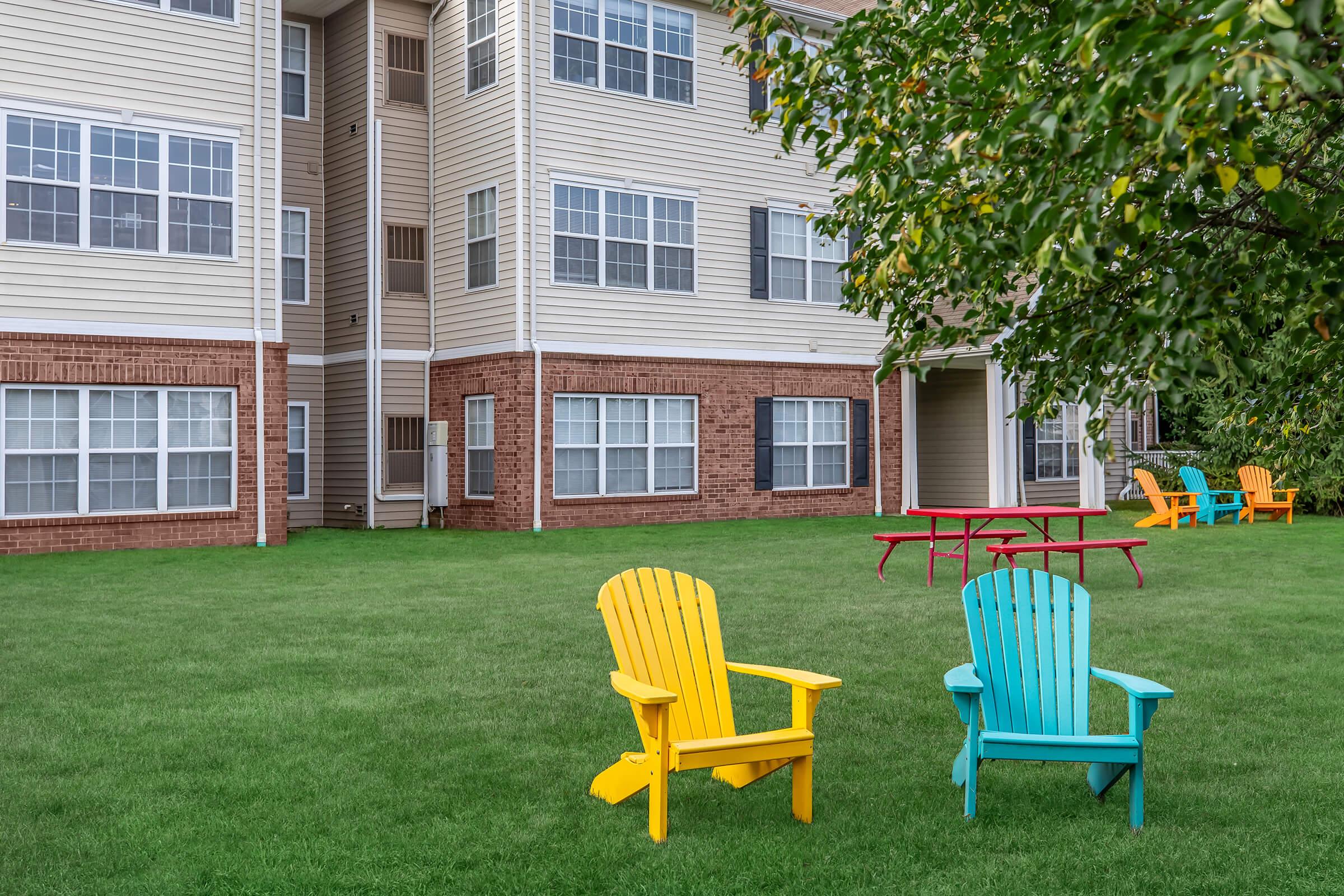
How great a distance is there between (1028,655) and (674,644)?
58.7 inches

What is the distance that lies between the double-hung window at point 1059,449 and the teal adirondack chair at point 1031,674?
65.3ft

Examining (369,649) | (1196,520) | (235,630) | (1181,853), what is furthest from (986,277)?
(1196,520)

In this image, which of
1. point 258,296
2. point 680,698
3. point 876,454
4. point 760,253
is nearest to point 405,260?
point 258,296

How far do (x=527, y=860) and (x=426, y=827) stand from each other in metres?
0.54

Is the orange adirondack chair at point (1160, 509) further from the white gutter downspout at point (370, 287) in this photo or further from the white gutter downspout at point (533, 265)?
the white gutter downspout at point (370, 287)

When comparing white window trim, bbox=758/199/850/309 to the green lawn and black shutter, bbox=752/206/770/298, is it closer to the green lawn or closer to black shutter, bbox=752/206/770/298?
black shutter, bbox=752/206/770/298

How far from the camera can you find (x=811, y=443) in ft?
72.7

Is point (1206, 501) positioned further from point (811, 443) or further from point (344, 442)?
point (344, 442)

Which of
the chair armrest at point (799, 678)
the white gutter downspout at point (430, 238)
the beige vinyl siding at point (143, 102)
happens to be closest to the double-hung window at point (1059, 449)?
the white gutter downspout at point (430, 238)

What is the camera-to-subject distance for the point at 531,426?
18844 mm

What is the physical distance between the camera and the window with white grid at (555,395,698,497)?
19438 mm

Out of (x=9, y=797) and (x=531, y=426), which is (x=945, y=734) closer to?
Answer: (x=9, y=797)

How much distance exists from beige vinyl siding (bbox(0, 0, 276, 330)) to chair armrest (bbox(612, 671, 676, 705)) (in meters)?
12.8

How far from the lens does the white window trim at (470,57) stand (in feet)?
63.4
